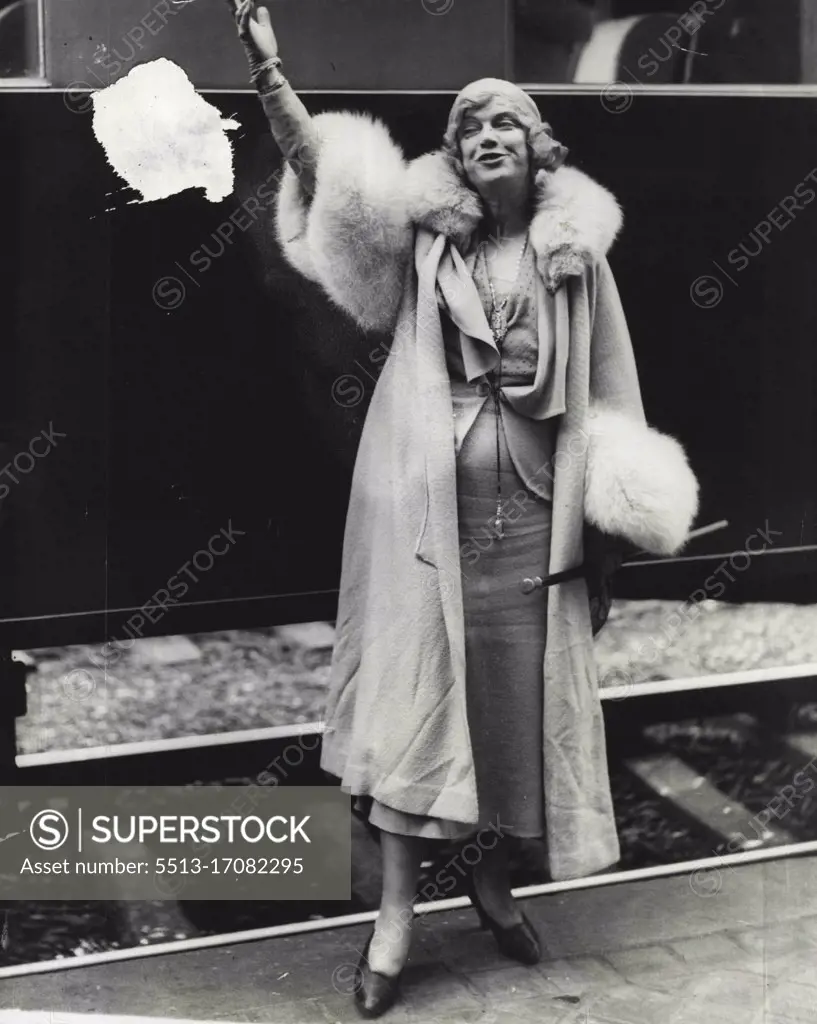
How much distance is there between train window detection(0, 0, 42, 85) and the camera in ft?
14.1

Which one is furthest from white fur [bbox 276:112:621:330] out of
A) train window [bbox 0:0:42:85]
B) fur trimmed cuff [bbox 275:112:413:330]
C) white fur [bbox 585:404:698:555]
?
train window [bbox 0:0:42:85]

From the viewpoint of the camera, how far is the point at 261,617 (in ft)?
16.0

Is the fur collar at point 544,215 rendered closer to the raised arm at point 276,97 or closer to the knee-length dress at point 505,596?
the knee-length dress at point 505,596

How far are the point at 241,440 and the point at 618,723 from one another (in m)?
1.59

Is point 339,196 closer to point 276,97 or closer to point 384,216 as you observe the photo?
point 384,216

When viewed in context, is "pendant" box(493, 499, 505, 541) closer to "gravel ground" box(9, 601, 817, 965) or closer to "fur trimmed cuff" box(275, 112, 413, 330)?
"fur trimmed cuff" box(275, 112, 413, 330)

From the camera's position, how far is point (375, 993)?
4.48 metres

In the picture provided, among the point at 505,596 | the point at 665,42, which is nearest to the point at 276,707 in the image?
the point at 505,596

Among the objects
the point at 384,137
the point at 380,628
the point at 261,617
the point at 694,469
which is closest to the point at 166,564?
the point at 261,617

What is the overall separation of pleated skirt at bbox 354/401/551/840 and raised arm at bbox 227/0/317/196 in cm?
82

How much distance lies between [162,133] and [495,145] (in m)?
0.91

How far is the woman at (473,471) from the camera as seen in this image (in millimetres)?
4297

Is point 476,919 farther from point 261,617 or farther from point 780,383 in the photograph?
point 780,383

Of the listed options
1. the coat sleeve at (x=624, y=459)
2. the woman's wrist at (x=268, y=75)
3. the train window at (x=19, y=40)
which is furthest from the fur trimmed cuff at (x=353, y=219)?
the train window at (x=19, y=40)
